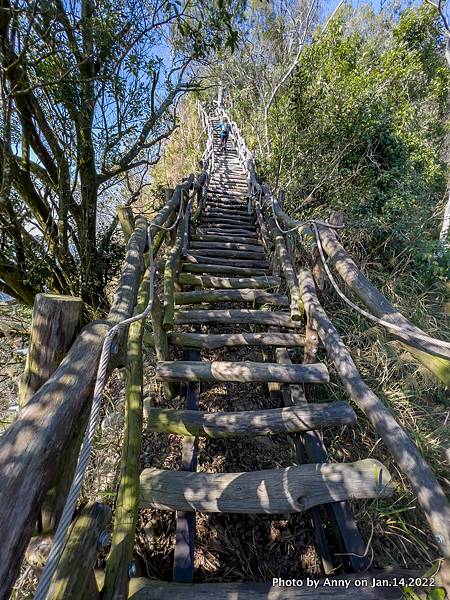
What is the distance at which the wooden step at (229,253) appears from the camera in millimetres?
4125

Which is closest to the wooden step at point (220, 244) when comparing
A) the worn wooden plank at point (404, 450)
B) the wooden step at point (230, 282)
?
the wooden step at point (230, 282)

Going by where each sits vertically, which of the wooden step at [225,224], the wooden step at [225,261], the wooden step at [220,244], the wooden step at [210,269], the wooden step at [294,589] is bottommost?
the wooden step at [294,589]

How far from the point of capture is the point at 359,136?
5.42 metres

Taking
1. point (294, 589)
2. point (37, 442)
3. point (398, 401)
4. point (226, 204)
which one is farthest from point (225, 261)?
point (226, 204)

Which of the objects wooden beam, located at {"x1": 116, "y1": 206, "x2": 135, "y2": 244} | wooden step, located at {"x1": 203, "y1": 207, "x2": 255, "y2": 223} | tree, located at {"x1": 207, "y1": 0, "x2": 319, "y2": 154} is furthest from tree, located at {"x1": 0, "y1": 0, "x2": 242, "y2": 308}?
tree, located at {"x1": 207, "y1": 0, "x2": 319, "y2": 154}

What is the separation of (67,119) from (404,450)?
402cm

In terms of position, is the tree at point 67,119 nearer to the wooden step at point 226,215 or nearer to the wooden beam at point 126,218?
the wooden beam at point 126,218

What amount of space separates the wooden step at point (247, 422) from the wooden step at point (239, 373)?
0.31 metres

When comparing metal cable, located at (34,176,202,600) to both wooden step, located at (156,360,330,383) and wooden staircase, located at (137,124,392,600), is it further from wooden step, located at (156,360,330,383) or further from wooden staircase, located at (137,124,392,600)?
wooden step, located at (156,360,330,383)

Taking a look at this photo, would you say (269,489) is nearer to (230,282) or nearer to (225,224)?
(230,282)

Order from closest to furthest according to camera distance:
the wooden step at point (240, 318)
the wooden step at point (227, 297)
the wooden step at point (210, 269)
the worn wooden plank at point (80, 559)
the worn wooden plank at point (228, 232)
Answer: the worn wooden plank at point (80, 559)
the wooden step at point (240, 318)
the wooden step at point (227, 297)
the wooden step at point (210, 269)
the worn wooden plank at point (228, 232)

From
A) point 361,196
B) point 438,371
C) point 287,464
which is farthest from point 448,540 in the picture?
point 361,196

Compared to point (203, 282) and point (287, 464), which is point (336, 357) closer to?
point (287, 464)

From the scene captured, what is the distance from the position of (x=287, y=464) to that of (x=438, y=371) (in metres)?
1.29
